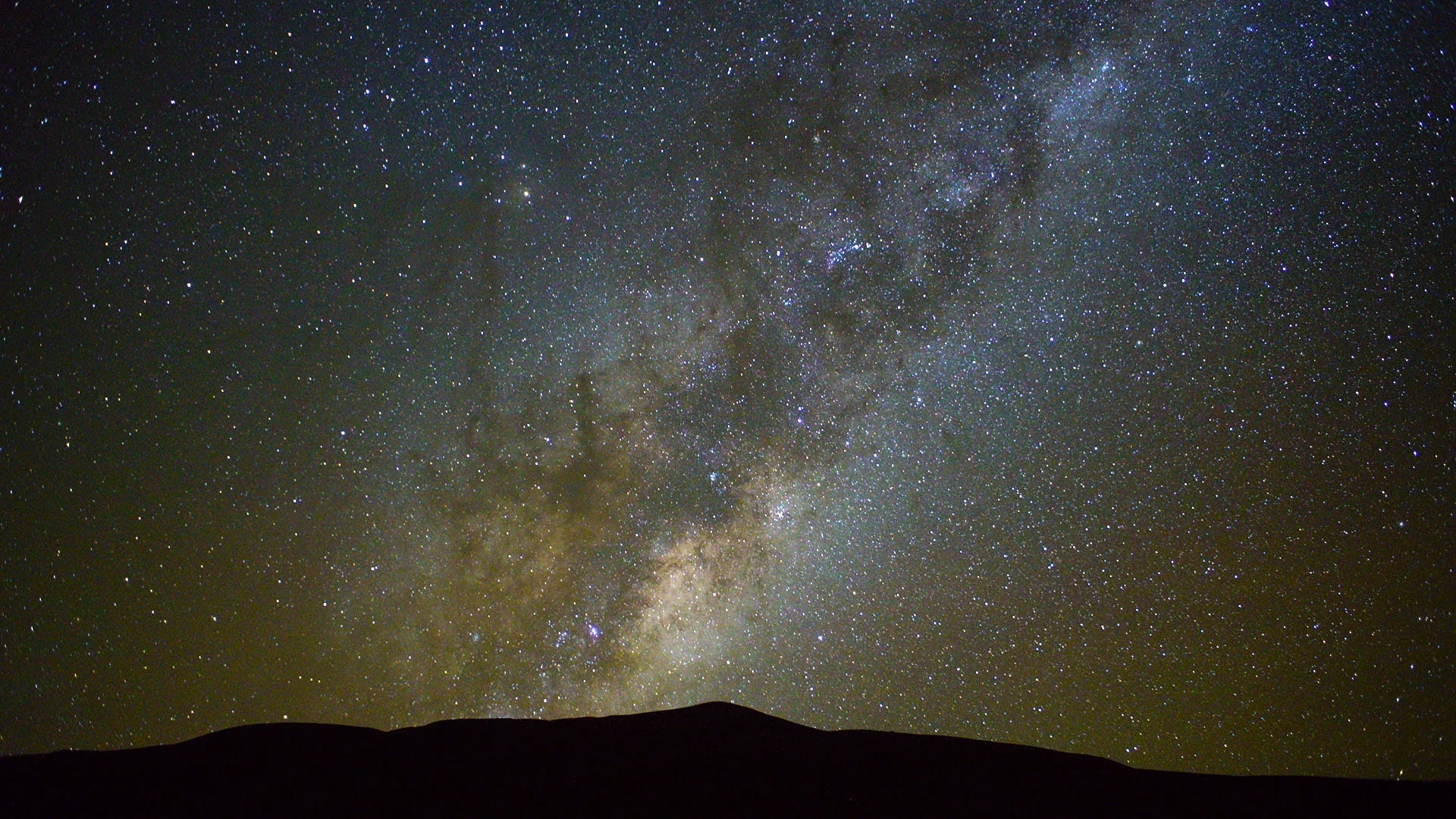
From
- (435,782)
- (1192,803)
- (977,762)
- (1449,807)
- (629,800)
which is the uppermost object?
(435,782)

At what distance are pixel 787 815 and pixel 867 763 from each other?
1.09 meters

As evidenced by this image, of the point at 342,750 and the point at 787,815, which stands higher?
the point at 342,750

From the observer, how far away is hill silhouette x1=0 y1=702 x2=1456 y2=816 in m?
4.13

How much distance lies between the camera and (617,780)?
463cm

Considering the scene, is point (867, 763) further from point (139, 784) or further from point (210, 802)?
point (139, 784)

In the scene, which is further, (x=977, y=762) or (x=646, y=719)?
→ (x=646, y=719)

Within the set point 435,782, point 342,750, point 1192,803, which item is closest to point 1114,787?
point 1192,803

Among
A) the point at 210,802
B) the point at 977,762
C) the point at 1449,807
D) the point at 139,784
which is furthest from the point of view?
the point at 977,762

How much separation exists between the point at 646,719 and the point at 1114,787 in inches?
136

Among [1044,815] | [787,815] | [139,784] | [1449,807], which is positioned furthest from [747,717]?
[1449,807]

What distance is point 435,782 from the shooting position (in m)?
4.41

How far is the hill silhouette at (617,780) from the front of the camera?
4133 mm

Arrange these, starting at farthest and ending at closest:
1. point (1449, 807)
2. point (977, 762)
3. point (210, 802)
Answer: point (977, 762), point (1449, 807), point (210, 802)

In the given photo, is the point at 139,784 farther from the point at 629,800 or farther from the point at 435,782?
the point at 629,800
